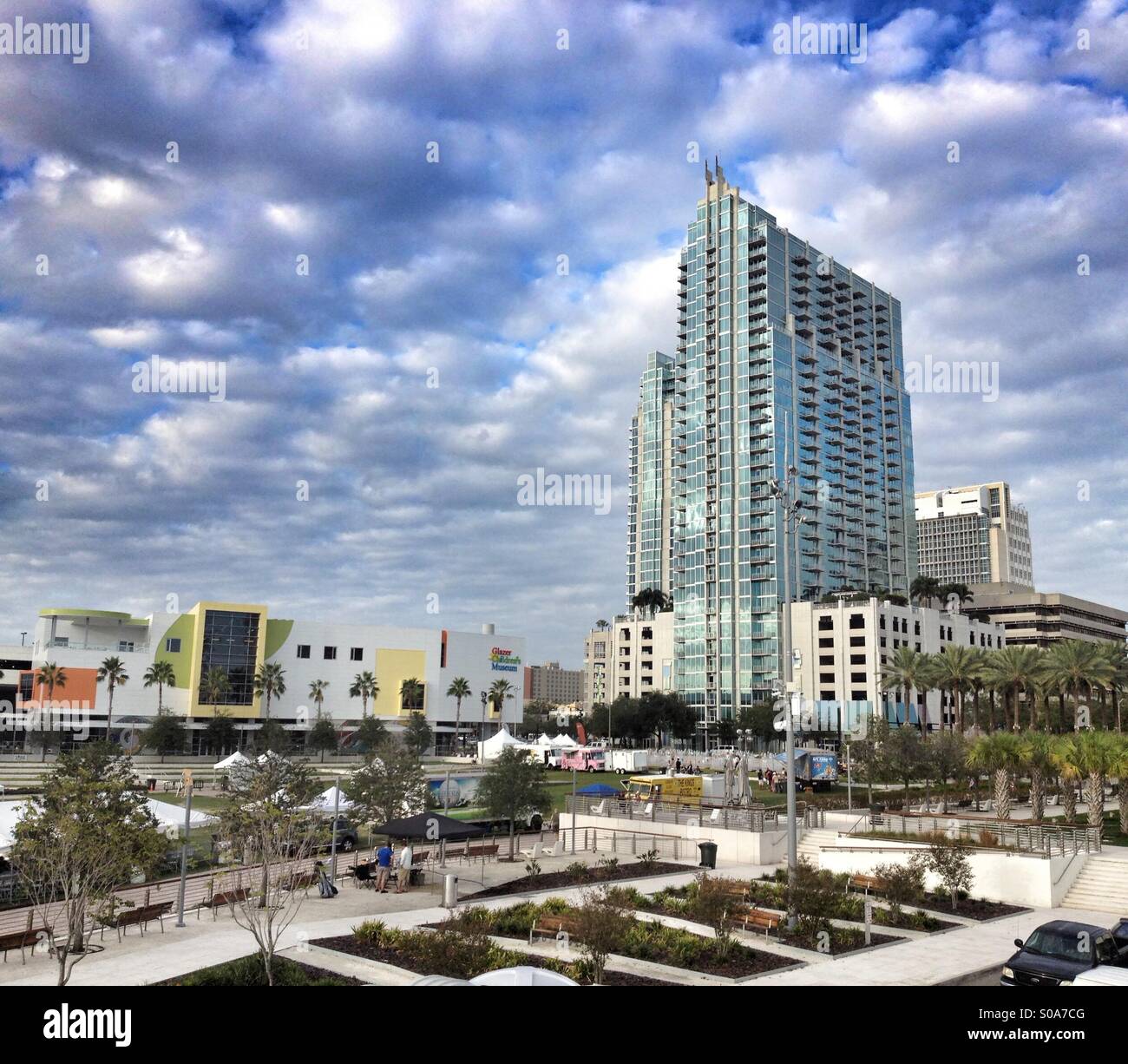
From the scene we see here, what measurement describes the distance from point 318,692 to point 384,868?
9802 centimetres

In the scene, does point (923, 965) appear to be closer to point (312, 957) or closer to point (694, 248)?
point (312, 957)

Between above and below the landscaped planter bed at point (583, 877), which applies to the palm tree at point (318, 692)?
above

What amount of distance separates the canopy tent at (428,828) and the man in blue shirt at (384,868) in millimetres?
541

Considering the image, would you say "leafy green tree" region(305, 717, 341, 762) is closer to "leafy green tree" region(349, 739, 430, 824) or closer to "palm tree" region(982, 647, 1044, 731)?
"palm tree" region(982, 647, 1044, 731)

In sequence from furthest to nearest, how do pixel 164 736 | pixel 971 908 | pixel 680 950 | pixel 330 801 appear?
pixel 164 736 < pixel 330 801 < pixel 971 908 < pixel 680 950

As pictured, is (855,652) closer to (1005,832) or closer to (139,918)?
(1005,832)

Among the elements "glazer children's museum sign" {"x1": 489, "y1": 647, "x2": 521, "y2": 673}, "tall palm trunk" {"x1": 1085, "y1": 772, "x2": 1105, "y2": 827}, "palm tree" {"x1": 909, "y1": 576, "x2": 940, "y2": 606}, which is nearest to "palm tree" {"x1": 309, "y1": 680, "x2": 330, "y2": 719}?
"glazer children's museum sign" {"x1": 489, "y1": 647, "x2": 521, "y2": 673}

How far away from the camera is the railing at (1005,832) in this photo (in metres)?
28.4

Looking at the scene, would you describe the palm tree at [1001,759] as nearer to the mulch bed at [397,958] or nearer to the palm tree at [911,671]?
the mulch bed at [397,958]

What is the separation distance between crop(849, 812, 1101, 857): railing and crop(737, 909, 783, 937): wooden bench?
10.9m

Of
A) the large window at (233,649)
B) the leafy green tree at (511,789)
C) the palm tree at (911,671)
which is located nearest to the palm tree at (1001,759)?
the leafy green tree at (511,789)

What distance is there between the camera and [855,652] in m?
133

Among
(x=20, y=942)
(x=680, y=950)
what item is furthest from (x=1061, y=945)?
(x=20, y=942)

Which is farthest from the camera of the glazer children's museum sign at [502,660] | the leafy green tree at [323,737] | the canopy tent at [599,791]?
the glazer children's museum sign at [502,660]
